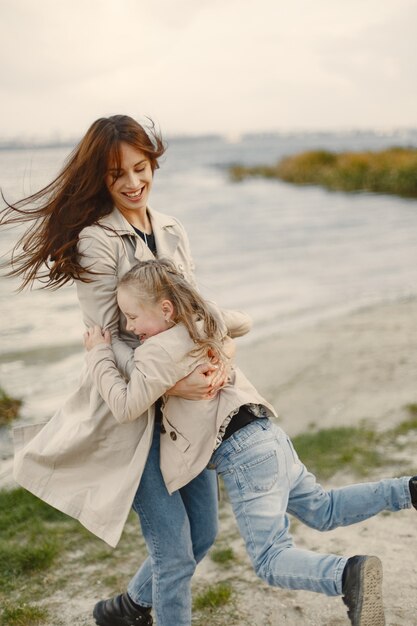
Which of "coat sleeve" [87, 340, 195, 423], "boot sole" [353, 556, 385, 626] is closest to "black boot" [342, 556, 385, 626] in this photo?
"boot sole" [353, 556, 385, 626]

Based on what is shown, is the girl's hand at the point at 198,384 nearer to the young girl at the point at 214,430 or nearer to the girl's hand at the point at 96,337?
the young girl at the point at 214,430

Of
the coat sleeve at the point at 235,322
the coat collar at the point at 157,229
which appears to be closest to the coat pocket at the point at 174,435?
the coat sleeve at the point at 235,322

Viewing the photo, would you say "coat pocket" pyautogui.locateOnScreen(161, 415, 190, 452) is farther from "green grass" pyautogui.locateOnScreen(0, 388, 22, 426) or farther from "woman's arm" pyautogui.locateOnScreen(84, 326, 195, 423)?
"green grass" pyautogui.locateOnScreen(0, 388, 22, 426)

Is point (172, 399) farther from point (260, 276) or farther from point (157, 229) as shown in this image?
point (260, 276)

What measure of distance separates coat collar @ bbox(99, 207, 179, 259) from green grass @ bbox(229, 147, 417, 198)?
103 ft

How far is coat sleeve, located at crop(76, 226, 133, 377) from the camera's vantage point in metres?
2.79

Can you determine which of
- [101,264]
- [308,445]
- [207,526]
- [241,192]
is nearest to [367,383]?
[308,445]

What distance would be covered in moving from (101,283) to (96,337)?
0.70 feet

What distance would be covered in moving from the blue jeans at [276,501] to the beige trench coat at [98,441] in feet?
1.18

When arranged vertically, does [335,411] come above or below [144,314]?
below

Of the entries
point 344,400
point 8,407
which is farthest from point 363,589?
point 8,407

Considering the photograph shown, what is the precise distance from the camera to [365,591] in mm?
2418

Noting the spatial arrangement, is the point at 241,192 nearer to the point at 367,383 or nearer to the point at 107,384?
the point at 367,383

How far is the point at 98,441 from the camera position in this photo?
2807 mm
